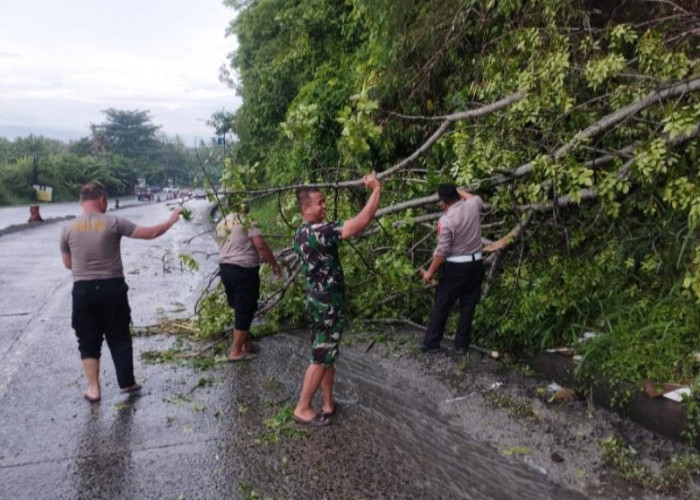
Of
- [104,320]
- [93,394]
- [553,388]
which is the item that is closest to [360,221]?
[553,388]

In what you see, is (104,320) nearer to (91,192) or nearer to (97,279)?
(97,279)

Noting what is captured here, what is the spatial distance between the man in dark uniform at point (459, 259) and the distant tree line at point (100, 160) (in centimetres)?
2368

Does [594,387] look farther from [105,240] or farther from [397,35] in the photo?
[397,35]

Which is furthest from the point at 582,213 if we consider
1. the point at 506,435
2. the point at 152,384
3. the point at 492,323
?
the point at 152,384

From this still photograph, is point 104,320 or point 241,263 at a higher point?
point 241,263

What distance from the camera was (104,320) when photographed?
5102 mm

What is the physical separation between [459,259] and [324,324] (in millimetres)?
1746

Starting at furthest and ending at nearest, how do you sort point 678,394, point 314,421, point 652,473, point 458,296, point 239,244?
point 239,244 < point 458,296 < point 314,421 < point 678,394 < point 652,473

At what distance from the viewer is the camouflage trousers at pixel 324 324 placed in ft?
14.3

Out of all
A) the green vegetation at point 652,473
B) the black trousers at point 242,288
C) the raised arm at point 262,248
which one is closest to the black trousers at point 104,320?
the black trousers at point 242,288

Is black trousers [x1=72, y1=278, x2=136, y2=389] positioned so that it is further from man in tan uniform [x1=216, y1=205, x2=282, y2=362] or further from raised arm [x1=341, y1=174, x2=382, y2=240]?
raised arm [x1=341, y1=174, x2=382, y2=240]

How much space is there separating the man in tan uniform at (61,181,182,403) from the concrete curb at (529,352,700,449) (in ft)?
11.3

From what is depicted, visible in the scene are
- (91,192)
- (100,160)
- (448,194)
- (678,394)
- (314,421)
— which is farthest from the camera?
(100,160)

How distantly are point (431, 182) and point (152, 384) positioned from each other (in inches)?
136
